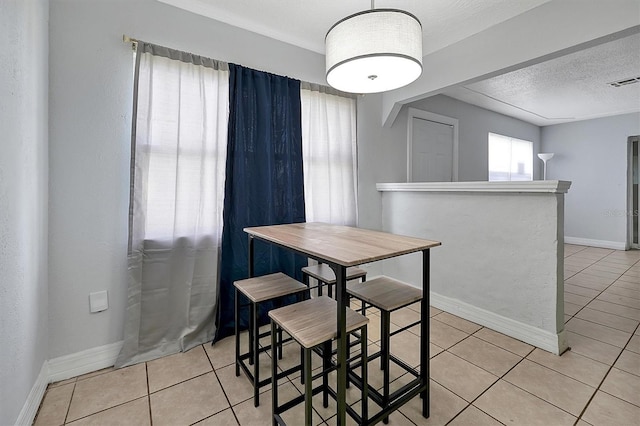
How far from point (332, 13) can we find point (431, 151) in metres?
2.30

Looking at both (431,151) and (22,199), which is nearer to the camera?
(22,199)

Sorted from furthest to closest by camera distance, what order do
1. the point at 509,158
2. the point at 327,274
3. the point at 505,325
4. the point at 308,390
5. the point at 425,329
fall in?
the point at 509,158
the point at 505,325
the point at 327,274
the point at 425,329
the point at 308,390

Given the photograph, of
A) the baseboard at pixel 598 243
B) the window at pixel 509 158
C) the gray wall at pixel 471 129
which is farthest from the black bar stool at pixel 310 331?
the baseboard at pixel 598 243

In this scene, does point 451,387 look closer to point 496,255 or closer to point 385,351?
point 385,351

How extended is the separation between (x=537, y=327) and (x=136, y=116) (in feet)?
10.6

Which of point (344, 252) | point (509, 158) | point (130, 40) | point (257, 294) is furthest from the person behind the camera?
point (509, 158)

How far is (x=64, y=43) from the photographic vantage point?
1743mm

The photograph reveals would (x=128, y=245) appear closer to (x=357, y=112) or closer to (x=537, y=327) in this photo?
(x=357, y=112)

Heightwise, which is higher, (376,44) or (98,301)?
(376,44)

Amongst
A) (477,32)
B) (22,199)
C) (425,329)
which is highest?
(477,32)

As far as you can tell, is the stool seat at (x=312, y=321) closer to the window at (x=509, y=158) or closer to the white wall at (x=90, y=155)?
the white wall at (x=90, y=155)

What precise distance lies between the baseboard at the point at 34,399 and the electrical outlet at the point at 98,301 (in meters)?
0.36

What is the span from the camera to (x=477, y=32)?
2391 mm

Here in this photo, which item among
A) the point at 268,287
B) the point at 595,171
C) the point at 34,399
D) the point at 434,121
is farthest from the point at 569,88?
the point at 34,399
